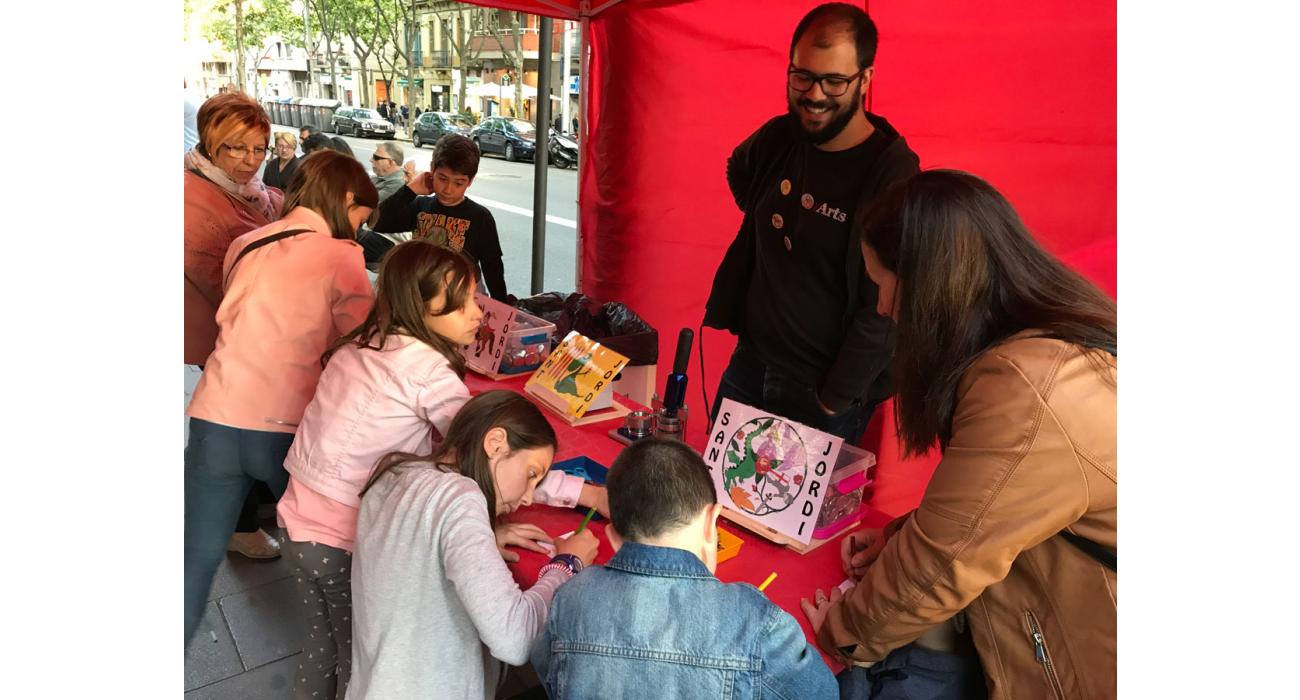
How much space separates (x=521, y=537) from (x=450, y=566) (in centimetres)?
29

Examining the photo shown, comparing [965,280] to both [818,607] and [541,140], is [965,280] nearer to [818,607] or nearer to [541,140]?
[818,607]

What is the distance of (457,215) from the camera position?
369cm

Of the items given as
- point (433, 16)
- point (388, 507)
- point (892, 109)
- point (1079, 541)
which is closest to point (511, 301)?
point (892, 109)

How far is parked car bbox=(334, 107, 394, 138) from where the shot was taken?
26.4ft

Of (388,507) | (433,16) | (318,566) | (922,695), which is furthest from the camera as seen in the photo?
(433,16)

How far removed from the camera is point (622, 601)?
4.19 ft

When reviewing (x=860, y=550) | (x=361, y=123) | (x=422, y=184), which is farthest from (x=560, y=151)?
(x=860, y=550)

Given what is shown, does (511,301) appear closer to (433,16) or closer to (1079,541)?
(1079,541)

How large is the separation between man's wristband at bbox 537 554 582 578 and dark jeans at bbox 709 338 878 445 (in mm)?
948

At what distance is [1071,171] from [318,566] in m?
2.24

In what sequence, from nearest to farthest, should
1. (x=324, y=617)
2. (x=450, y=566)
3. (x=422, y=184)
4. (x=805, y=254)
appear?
(x=450, y=566) → (x=324, y=617) → (x=805, y=254) → (x=422, y=184)

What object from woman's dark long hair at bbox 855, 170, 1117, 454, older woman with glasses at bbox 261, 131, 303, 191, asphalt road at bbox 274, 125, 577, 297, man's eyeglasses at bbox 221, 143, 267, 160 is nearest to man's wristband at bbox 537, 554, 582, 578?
woman's dark long hair at bbox 855, 170, 1117, 454

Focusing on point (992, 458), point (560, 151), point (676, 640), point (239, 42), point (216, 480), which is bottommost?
point (216, 480)

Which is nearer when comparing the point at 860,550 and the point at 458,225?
the point at 860,550
